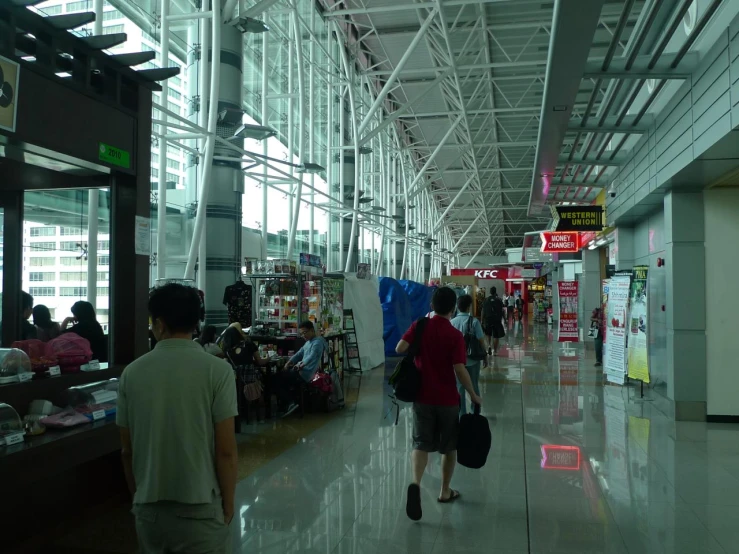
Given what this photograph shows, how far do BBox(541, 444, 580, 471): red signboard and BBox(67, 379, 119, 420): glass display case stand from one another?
12.1ft

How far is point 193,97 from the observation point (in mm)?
10297

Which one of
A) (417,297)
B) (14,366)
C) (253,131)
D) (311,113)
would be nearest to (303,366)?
(253,131)

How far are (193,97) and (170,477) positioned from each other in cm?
926

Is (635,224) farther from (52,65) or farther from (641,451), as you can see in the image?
(52,65)

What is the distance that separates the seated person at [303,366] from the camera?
773 centimetres

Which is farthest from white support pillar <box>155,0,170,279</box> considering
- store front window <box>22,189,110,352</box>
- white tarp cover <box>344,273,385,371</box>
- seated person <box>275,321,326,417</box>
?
white tarp cover <box>344,273,385,371</box>

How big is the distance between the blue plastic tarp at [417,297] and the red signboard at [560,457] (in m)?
10.8

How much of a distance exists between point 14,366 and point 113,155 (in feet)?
A: 4.38

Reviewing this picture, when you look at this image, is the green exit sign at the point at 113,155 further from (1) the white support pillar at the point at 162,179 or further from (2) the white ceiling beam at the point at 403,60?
(2) the white ceiling beam at the point at 403,60

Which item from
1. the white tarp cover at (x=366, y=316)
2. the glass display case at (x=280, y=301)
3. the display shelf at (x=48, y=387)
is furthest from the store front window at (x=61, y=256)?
the white tarp cover at (x=366, y=316)

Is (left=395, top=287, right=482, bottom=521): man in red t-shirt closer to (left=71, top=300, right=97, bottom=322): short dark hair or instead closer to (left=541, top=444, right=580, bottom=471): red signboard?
(left=541, top=444, right=580, bottom=471): red signboard

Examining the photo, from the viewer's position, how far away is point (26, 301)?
4727mm

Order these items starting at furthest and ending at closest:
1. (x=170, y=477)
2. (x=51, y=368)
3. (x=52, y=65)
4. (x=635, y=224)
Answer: (x=635, y=224) < (x=51, y=368) < (x=52, y=65) < (x=170, y=477)

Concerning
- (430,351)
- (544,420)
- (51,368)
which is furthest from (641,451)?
(51,368)
